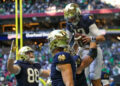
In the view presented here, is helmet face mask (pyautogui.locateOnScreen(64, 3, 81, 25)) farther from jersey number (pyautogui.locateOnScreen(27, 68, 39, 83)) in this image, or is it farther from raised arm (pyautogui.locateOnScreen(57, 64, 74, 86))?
jersey number (pyautogui.locateOnScreen(27, 68, 39, 83))

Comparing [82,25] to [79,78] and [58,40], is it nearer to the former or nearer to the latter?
[79,78]

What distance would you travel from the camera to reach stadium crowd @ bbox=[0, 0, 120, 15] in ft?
59.6

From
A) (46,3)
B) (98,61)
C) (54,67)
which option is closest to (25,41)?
(46,3)

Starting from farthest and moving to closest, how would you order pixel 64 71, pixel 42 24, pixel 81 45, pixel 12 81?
pixel 42 24 → pixel 12 81 → pixel 81 45 → pixel 64 71

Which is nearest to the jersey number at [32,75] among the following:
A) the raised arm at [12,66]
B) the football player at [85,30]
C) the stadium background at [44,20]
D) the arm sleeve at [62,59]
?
the raised arm at [12,66]

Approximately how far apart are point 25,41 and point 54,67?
17.0 meters

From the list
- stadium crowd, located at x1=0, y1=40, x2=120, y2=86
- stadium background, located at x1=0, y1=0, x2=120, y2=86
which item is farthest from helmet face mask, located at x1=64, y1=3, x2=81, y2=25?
stadium background, located at x1=0, y1=0, x2=120, y2=86

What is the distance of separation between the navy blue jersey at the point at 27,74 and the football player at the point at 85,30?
3.42 feet

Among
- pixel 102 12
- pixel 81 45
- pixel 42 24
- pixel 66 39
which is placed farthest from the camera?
pixel 42 24

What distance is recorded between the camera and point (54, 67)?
2.70m

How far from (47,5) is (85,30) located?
15.9 m

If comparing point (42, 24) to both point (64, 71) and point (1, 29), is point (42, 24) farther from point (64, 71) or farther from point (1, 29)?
point (64, 71)

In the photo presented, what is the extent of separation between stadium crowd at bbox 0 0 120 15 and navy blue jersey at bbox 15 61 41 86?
13.5m

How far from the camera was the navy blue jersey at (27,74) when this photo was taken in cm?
464
